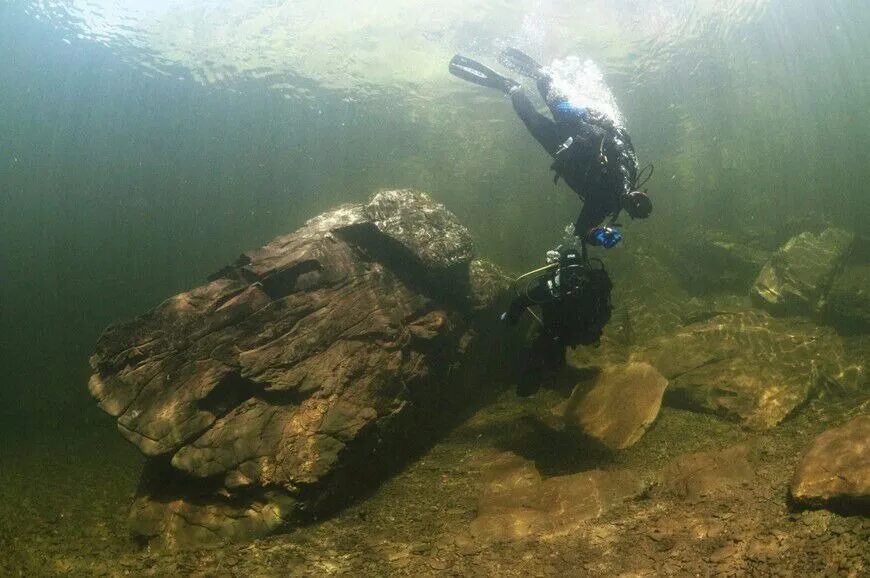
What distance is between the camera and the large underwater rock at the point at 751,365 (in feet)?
18.2

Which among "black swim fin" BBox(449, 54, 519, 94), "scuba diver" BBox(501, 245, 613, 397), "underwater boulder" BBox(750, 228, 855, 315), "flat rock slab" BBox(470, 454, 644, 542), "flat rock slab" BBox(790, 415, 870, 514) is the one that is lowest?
"underwater boulder" BBox(750, 228, 855, 315)

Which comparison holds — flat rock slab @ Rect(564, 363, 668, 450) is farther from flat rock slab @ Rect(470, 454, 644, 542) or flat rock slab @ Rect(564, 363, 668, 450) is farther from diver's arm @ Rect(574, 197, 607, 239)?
diver's arm @ Rect(574, 197, 607, 239)

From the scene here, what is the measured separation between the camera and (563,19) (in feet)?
48.9

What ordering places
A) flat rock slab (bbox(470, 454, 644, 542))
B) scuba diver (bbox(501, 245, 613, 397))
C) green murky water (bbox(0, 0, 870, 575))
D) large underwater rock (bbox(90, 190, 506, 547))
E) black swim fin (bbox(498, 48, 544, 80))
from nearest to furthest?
flat rock slab (bbox(470, 454, 644, 542)) < large underwater rock (bbox(90, 190, 506, 547)) < scuba diver (bbox(501, 245, 613, 397)) < black swim fin (bbox(498, 48, 544, 80)) < green murky water (bbox(0, 0, 870, 575))

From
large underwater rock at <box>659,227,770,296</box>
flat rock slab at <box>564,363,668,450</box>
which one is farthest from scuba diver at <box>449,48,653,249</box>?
large underwater rock at <box>659,227,770,296</box>

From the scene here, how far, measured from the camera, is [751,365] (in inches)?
243

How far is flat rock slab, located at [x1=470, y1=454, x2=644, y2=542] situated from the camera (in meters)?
3.57

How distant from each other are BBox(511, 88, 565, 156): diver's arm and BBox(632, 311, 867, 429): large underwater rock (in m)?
3.94

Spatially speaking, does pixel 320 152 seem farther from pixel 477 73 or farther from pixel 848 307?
pixel 848 307

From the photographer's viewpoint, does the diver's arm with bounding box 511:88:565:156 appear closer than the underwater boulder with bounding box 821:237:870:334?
Yes

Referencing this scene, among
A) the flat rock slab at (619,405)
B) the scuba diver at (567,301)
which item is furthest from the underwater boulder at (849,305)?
the scuba diver at (567,301)

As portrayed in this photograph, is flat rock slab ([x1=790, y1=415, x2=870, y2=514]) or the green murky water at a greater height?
the green murky water

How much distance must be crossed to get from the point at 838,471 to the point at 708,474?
1015 mm

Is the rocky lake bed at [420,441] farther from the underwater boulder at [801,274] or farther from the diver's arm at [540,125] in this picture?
the diver's arm at [540,125]
